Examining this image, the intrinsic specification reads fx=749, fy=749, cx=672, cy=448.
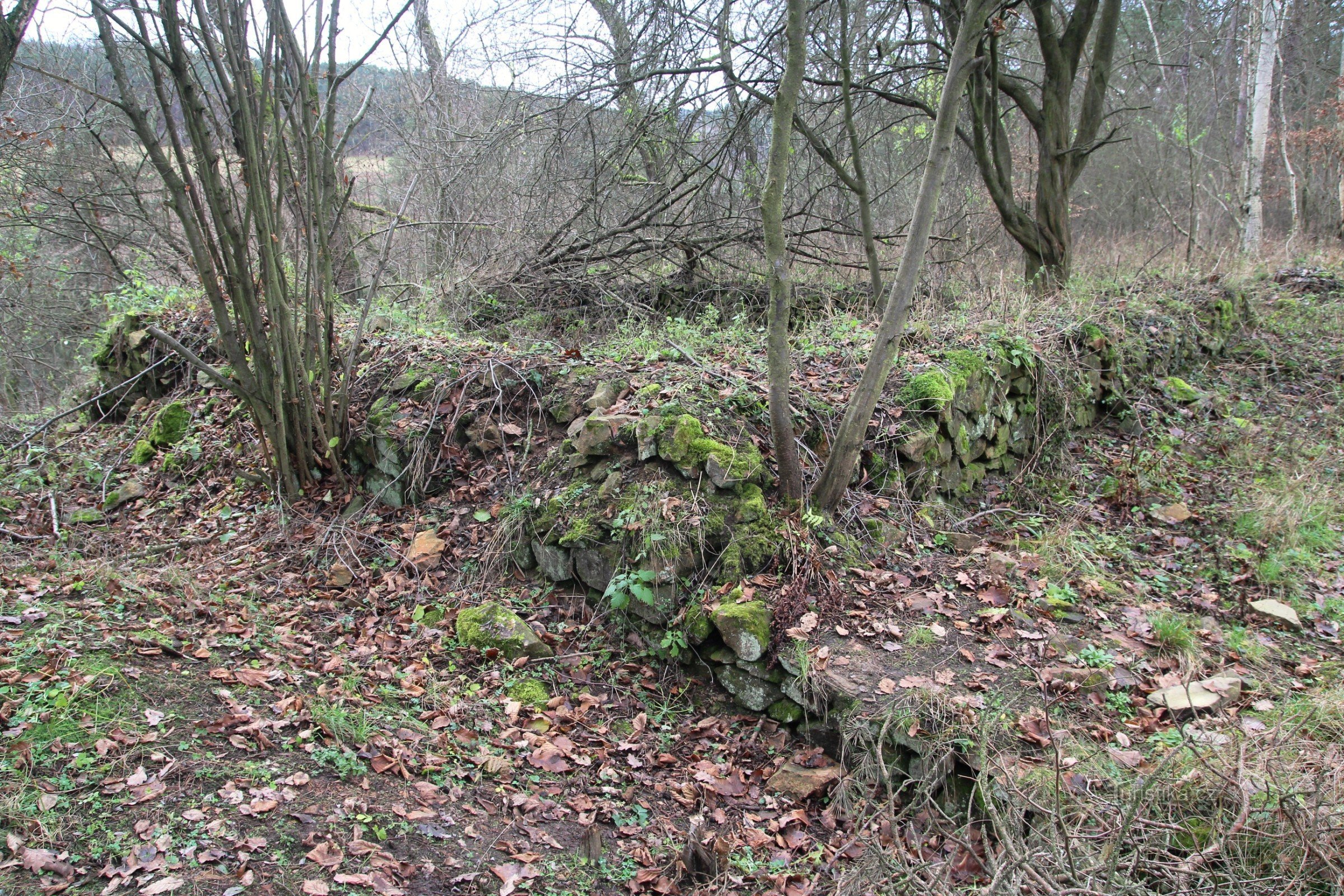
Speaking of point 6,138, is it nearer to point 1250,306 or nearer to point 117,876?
point 117,876

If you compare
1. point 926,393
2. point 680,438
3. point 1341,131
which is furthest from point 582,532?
point 1341,131

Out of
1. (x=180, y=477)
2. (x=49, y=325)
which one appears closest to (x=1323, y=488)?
(x=180, y=477)

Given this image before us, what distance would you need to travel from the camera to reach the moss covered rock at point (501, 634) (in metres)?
3.94

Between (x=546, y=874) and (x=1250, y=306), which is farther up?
(x=1250, y=306)

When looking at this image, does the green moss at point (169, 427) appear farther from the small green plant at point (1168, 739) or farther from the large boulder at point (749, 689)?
the small green plant at point (1168, 739)

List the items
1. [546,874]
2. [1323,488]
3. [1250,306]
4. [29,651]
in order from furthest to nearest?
[1250,306] → [1323,488] → [29,651] → [546,874]

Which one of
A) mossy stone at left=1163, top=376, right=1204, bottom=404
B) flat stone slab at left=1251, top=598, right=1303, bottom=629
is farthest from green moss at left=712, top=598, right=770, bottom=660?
mossy stone at left=1163, top=376, right=1204, bottom=404

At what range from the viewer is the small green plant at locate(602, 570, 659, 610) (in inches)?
153

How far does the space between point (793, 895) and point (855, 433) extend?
2.40m

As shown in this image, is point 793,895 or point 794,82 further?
point 794,82

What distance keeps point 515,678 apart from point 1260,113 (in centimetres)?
1407

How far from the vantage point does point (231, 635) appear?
144 inches

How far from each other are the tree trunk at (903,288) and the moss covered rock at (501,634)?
1772 millimetres

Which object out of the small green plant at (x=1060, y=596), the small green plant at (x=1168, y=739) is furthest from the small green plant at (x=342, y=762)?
the small green plant at (x=1060, y=596)
